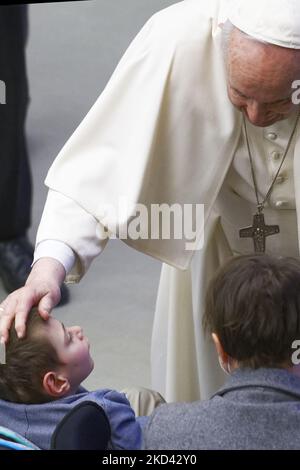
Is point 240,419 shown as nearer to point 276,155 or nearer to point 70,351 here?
point 70,351

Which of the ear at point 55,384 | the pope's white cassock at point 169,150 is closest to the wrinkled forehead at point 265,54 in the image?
the pope's white cassock at point 169,150

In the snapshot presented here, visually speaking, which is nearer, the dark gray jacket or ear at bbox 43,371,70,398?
the dark gray jacket

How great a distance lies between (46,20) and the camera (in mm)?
5703

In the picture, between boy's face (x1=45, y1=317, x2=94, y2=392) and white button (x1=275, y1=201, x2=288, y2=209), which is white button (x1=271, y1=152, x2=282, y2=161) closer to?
white button (x1=275, y1=201, x2=288, y2=209)

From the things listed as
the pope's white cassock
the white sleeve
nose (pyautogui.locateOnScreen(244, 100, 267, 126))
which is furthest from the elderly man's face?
the white sleeve

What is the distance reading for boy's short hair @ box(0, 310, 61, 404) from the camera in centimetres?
217

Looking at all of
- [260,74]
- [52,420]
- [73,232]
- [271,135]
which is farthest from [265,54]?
[52,420]

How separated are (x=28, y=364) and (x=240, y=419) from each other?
0.42 meters

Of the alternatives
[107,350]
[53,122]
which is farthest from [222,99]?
[53,122]

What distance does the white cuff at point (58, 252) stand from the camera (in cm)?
232

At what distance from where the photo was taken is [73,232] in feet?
7.71

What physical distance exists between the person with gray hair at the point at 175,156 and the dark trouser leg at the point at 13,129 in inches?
77.2

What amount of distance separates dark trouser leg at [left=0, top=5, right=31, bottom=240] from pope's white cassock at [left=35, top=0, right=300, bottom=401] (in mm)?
1983

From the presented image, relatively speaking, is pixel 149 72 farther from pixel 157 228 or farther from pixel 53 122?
pixel 53 122
